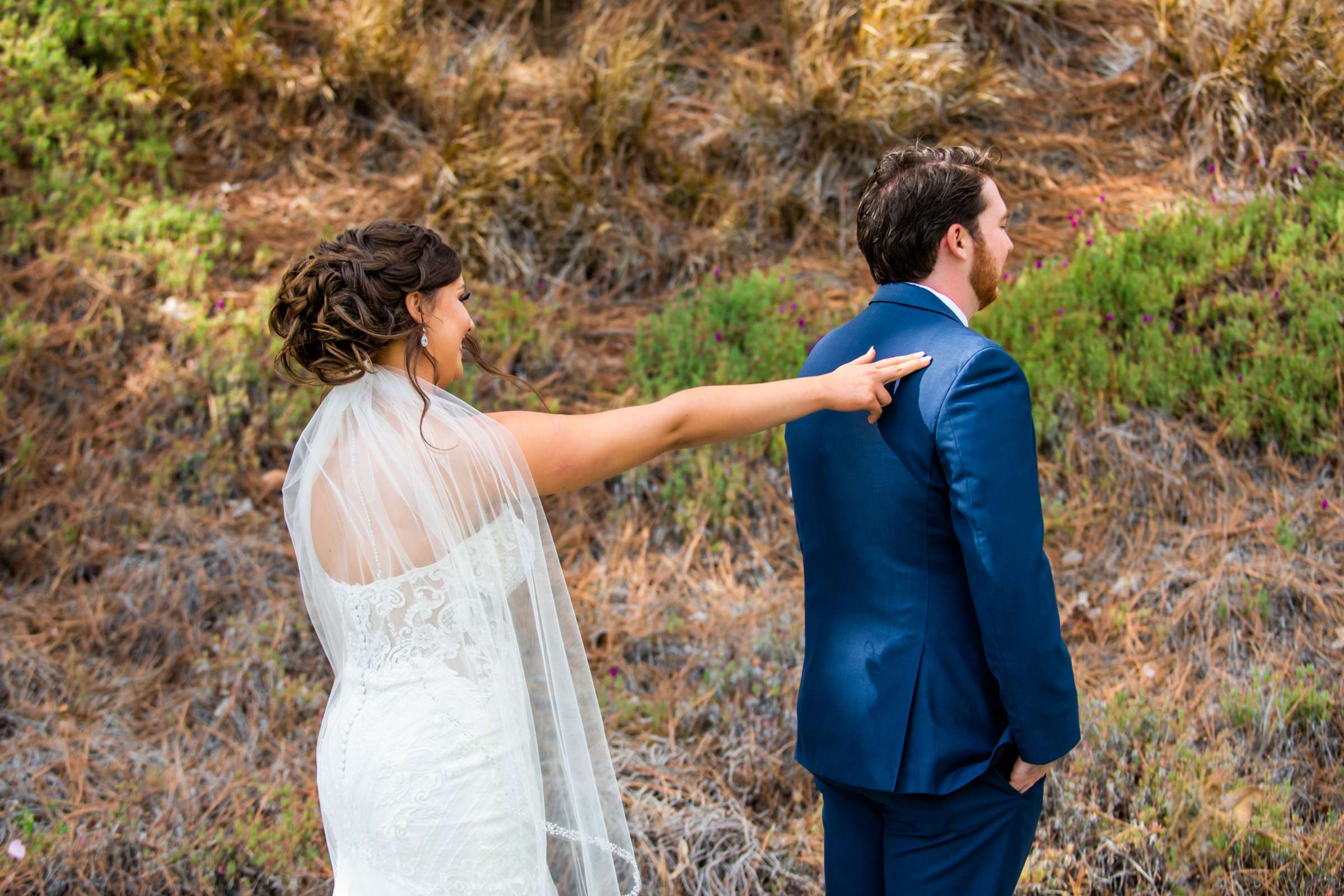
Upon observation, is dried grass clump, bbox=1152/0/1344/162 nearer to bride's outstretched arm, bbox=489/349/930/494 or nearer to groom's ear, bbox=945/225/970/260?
groom's ear, bbox=945/225/970/260

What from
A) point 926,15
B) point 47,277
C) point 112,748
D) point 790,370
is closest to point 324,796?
point 112,748

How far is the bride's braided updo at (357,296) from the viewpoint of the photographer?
223 cm

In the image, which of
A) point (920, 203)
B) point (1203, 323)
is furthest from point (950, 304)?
point (1203, 323)

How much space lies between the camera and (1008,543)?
201 cm

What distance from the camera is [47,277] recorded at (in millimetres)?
6379

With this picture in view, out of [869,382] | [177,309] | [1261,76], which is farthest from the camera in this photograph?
[177,309]

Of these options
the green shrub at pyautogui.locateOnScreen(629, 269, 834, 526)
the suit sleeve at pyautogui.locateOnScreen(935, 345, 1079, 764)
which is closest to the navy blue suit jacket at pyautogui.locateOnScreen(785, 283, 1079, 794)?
the suit sleeve at pyautogui.locateOnScreen(935, 345, 1079, 764)

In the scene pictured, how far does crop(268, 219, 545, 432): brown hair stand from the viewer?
87.8 inches

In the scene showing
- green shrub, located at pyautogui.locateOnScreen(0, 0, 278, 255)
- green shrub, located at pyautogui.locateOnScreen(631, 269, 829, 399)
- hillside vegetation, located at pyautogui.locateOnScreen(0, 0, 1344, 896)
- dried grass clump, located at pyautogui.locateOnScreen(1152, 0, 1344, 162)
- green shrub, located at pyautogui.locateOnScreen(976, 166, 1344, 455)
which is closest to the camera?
hillside vegetation, located at pyautogui.locateOnScreen(0, 0, 1344, 896)

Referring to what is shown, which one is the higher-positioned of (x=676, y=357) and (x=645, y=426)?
(x=645, y=426)

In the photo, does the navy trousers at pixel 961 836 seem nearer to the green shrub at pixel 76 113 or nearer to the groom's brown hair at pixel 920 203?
the groom's brown hair at pixel 920 203

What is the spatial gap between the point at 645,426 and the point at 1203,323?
3.98 m

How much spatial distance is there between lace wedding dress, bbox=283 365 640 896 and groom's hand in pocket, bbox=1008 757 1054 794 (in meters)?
0.97

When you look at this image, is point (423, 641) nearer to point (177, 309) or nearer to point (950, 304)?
point (950, 304)
